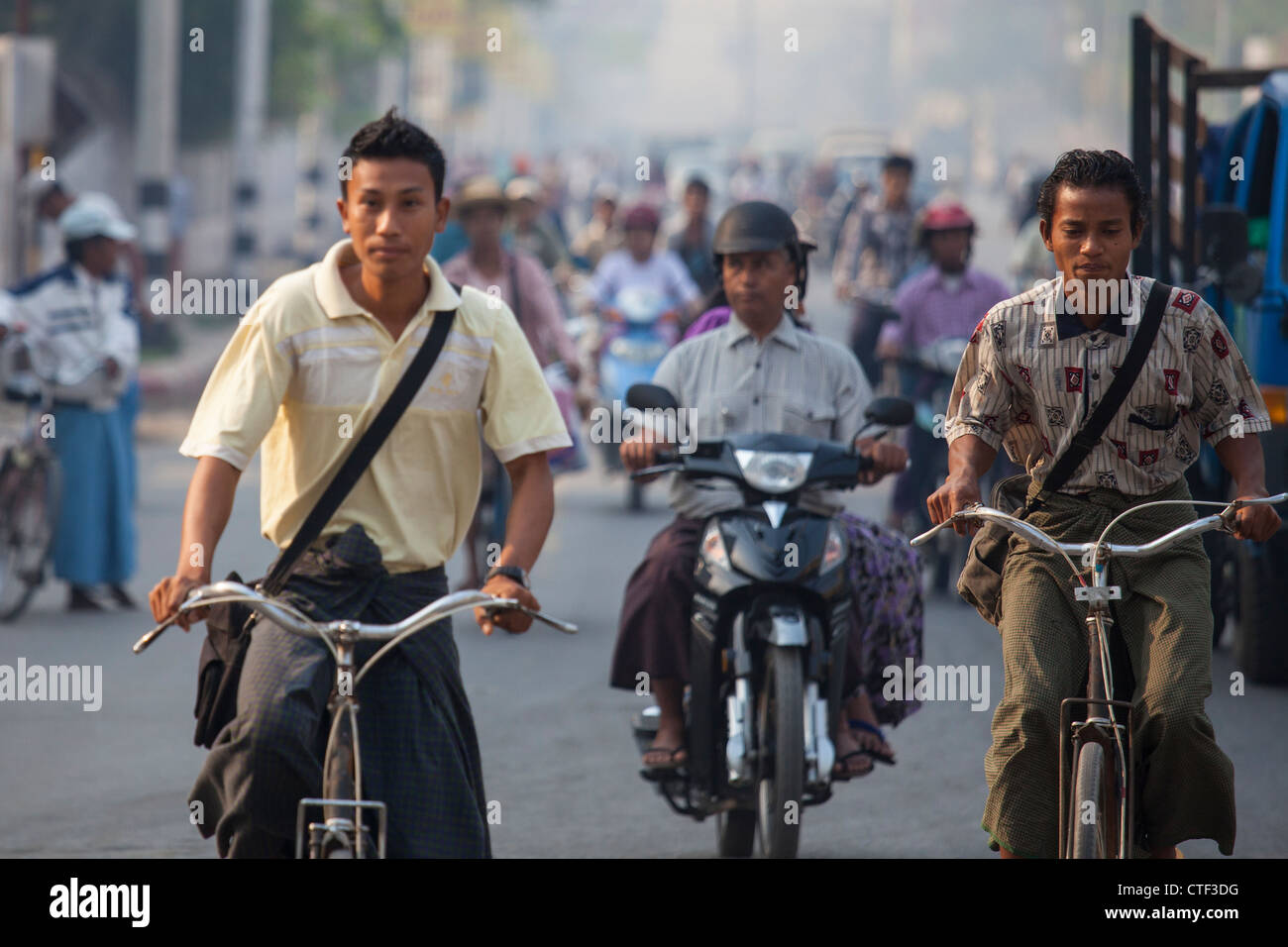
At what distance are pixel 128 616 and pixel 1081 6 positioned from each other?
7808 centimetres

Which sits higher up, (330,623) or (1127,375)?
(1127,375)

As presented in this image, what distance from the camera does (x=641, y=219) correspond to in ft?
43.3

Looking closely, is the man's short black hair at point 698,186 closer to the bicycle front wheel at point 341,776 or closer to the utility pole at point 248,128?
the utility pole at point 248,128

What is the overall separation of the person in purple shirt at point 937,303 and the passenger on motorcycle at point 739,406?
4.41m

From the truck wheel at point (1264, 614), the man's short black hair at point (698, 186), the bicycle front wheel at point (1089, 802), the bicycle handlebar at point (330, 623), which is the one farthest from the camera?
the man's short black hair at point (698, 186)

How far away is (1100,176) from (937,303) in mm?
6149

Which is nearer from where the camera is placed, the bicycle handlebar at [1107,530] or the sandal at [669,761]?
the bicycle handlebar at [1107,530]

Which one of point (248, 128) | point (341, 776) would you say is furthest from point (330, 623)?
point (248, 128)

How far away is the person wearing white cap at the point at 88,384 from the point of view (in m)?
9.83

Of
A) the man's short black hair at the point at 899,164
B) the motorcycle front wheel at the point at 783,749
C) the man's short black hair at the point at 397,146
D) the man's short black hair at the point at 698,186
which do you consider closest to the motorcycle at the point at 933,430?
the man's short black hair at the point at 899,164

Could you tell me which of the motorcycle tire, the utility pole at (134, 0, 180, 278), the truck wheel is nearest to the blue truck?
the truck wheel

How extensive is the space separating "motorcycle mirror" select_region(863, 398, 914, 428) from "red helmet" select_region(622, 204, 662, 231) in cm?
781

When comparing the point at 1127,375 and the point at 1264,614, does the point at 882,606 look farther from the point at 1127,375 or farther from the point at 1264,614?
the point at 1264,614

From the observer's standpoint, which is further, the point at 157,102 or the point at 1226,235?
the point at 157,102
